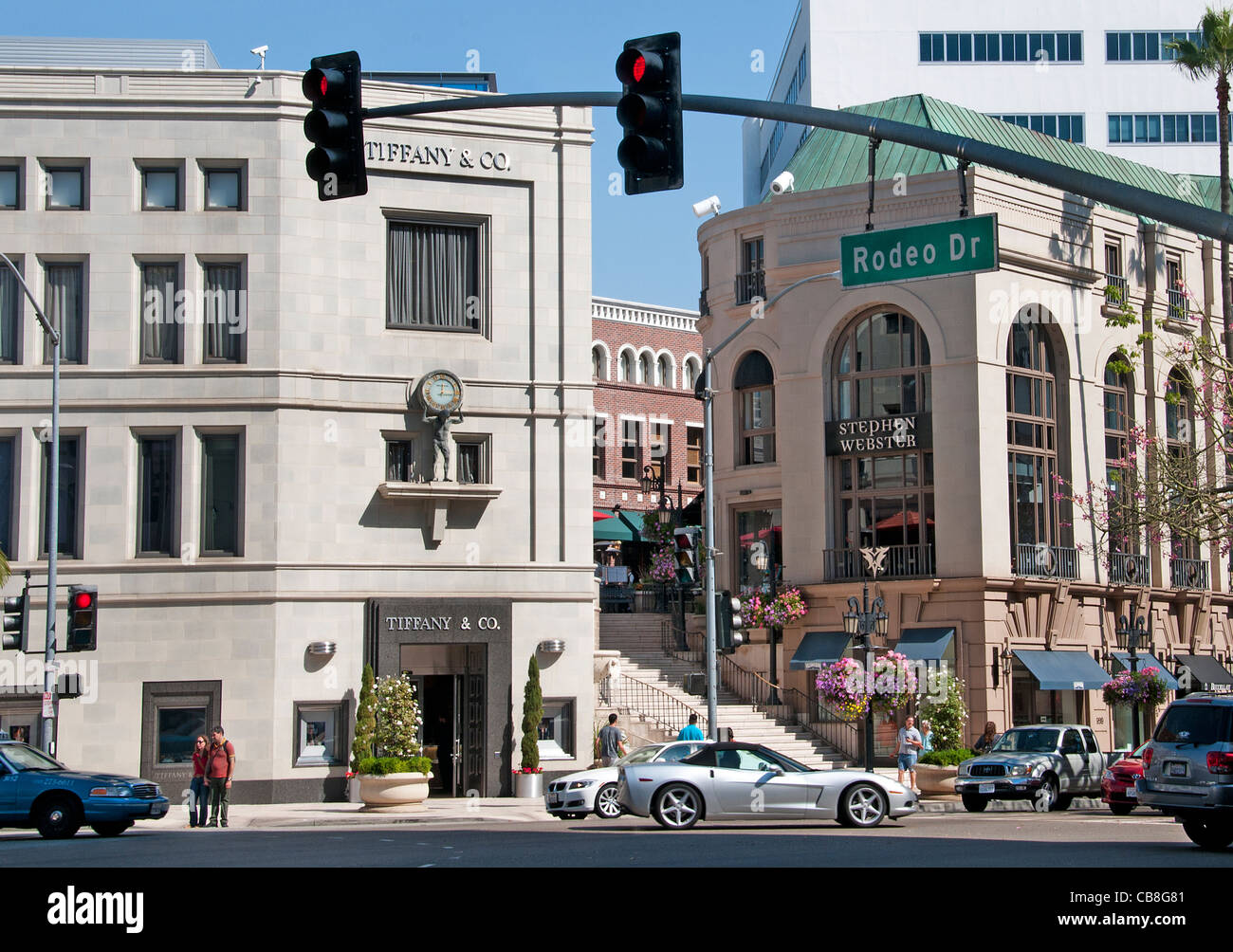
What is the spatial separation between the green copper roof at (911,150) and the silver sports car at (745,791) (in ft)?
82.8

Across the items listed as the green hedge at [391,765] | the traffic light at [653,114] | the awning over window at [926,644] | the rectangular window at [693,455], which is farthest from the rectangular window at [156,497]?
the rectangular window at [693,455]

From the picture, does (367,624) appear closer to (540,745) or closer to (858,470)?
(540,745)

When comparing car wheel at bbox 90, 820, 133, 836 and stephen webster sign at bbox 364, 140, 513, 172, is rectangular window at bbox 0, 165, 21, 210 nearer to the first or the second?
stephen webster sign at bbox 364, 140, 513, 172

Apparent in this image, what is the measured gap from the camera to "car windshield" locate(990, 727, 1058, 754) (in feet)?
99.7

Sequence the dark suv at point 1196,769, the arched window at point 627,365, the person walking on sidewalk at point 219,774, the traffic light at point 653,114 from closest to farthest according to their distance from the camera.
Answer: the traffic light at point 653,114
the dark suv at point 1196,769
the person walking on sidewalk at point 219,774
the arched window at point 627,365

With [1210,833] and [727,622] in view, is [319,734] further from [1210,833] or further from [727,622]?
A: [1210,833]

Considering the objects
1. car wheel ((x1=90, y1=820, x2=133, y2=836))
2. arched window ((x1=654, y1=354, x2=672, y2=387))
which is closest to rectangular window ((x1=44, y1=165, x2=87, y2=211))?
car wheel ((x1=90, y1=820, x2=133, y2=836))

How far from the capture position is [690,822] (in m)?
22.0

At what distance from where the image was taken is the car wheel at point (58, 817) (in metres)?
22.7

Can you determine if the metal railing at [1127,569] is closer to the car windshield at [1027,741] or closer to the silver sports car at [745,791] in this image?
the car windshield at [1027,741]

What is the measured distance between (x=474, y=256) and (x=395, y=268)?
5.86ft

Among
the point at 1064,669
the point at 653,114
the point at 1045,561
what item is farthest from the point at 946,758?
the point at 653,114

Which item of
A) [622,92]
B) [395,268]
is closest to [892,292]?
[395,268]

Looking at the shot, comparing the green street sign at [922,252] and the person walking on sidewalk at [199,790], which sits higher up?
the green street sign at [922,252]
